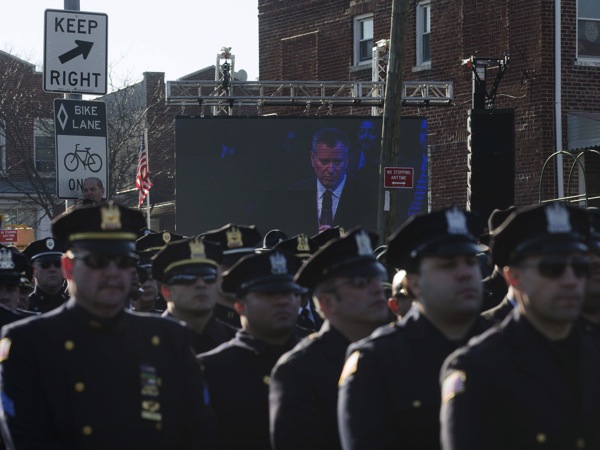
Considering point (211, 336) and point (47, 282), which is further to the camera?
point (47, 282)

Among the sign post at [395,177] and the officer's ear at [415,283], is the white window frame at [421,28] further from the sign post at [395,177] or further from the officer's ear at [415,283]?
the officer's ear at [415,283]

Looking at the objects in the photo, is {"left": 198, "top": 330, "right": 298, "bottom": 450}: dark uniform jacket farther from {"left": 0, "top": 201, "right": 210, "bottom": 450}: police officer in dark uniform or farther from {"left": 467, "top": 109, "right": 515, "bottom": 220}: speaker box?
{"left": 467, "top": 109, "right": 515, "bottom": 220}: speaker box

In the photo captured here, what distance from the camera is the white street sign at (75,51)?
12.8 metres

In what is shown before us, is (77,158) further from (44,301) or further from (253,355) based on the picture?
(253,355)

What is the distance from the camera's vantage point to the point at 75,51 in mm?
12945

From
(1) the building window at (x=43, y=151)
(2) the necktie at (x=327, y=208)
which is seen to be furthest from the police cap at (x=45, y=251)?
(1) the building window at (x=43, y=151)

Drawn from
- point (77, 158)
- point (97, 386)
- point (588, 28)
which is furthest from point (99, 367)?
point (588, 28)

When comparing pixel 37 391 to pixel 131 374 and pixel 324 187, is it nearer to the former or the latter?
pixel 131 374

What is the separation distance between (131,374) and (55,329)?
0.37 meters

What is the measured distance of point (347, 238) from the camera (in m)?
6.38

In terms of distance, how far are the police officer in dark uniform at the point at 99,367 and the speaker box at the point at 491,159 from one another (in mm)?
17455

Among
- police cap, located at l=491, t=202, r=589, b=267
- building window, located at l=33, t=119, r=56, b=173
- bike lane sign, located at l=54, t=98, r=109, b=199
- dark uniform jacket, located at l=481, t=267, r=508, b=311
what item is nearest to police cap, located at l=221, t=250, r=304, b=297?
police cap, located at l=491, t=202, r=589, b=267

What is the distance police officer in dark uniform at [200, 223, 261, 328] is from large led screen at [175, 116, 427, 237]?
18593mm

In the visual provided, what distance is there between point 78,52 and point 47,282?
248 cm
